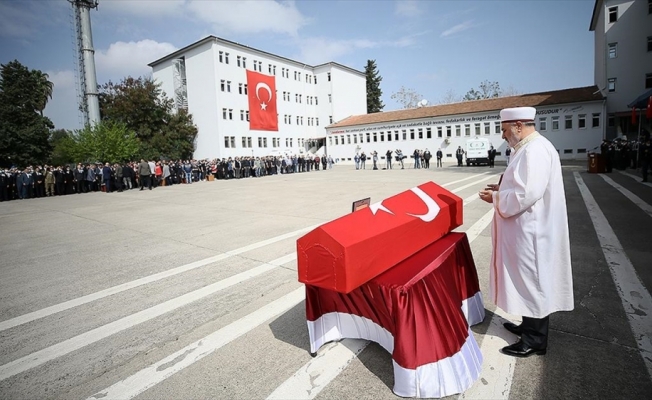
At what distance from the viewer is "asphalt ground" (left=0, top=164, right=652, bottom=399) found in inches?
104

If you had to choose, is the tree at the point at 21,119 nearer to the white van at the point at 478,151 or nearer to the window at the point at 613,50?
the white van at the point at 478,151

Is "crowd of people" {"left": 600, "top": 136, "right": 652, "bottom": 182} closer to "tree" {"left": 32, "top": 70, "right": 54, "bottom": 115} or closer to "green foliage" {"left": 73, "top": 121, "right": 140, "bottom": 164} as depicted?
"green foliage" {"left": 73, "top": 121, "right": 140, "bottom": 164}

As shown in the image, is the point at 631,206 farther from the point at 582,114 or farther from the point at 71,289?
the point at 582,114

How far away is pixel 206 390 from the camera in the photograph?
2.62m

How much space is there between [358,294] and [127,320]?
2871 mm

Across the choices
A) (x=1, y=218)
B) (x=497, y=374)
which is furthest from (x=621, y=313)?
(x=1, y=218)

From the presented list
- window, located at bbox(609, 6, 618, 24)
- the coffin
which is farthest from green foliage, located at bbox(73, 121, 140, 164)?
window, located at bbox(609, 6, 618, 24)

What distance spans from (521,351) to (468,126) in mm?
46958

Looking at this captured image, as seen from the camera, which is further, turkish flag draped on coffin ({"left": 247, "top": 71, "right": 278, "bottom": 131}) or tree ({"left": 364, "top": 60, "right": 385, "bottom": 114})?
tree ({"left": 364, "top": 60, "right": 385, "bottom": 114})

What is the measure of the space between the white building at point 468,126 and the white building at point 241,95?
16.3ft

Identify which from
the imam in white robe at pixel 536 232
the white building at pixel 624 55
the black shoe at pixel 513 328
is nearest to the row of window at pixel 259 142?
the white building at pixel 624 55

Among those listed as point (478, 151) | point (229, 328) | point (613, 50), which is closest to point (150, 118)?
point (478, 151)

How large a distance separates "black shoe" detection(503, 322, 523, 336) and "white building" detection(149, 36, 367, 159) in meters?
44.8

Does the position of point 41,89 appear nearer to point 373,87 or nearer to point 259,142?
point 259,142
